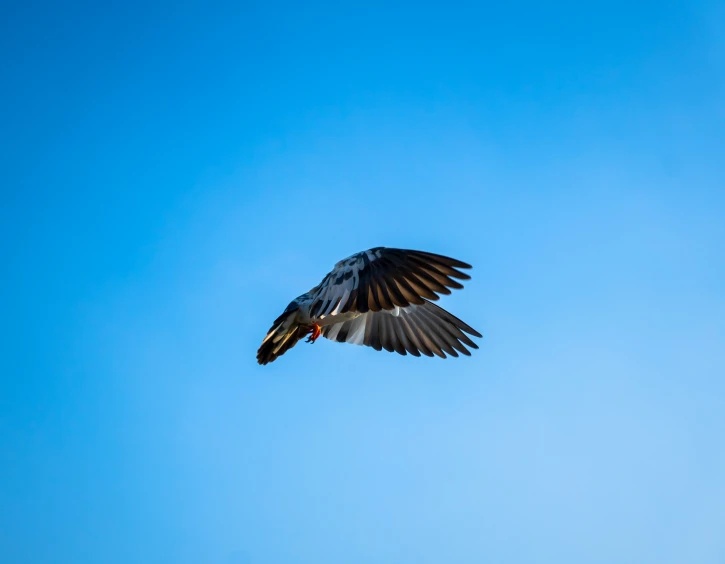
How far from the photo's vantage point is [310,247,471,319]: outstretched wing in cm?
952

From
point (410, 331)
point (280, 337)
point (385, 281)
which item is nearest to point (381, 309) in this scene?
point (385, 281)

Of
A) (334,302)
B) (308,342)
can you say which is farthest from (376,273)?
(308,342)

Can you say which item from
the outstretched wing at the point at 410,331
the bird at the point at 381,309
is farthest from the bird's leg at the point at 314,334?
the outstretched wing at the point at 410,331

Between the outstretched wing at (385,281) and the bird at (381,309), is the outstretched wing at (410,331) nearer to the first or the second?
the bird at (381,309)

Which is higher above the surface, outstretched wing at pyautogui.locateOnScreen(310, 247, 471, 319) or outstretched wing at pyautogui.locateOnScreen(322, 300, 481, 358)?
outstretched wing at pyautogui.locateOnScreen(322, 300, 481, 358)

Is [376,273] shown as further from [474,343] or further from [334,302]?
[474,343]

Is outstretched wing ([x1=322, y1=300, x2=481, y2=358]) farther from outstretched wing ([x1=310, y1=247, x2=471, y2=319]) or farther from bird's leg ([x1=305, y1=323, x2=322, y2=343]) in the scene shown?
outstretched wing ([x1=310, y1=247, x2=471, y2=319])

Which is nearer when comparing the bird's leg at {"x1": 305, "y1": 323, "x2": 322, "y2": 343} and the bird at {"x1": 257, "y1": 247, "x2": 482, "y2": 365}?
the bird at {"x1": 257, "y1": 247, "x2": 482, "y2": 365}

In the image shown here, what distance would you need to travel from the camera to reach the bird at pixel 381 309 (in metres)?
9.62

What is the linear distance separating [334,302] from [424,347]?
342cm

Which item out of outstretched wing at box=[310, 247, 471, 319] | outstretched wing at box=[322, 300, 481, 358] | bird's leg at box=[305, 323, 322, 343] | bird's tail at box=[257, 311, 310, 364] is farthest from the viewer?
outstretched wing at box=[322, 300, 481, 358]

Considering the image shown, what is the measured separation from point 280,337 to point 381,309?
2.72m

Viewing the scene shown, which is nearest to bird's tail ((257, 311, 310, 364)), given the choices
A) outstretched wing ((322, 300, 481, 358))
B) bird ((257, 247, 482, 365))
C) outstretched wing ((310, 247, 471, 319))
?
bird ((257, 247, 482, 365))

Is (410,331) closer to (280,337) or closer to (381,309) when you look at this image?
(280,337)
